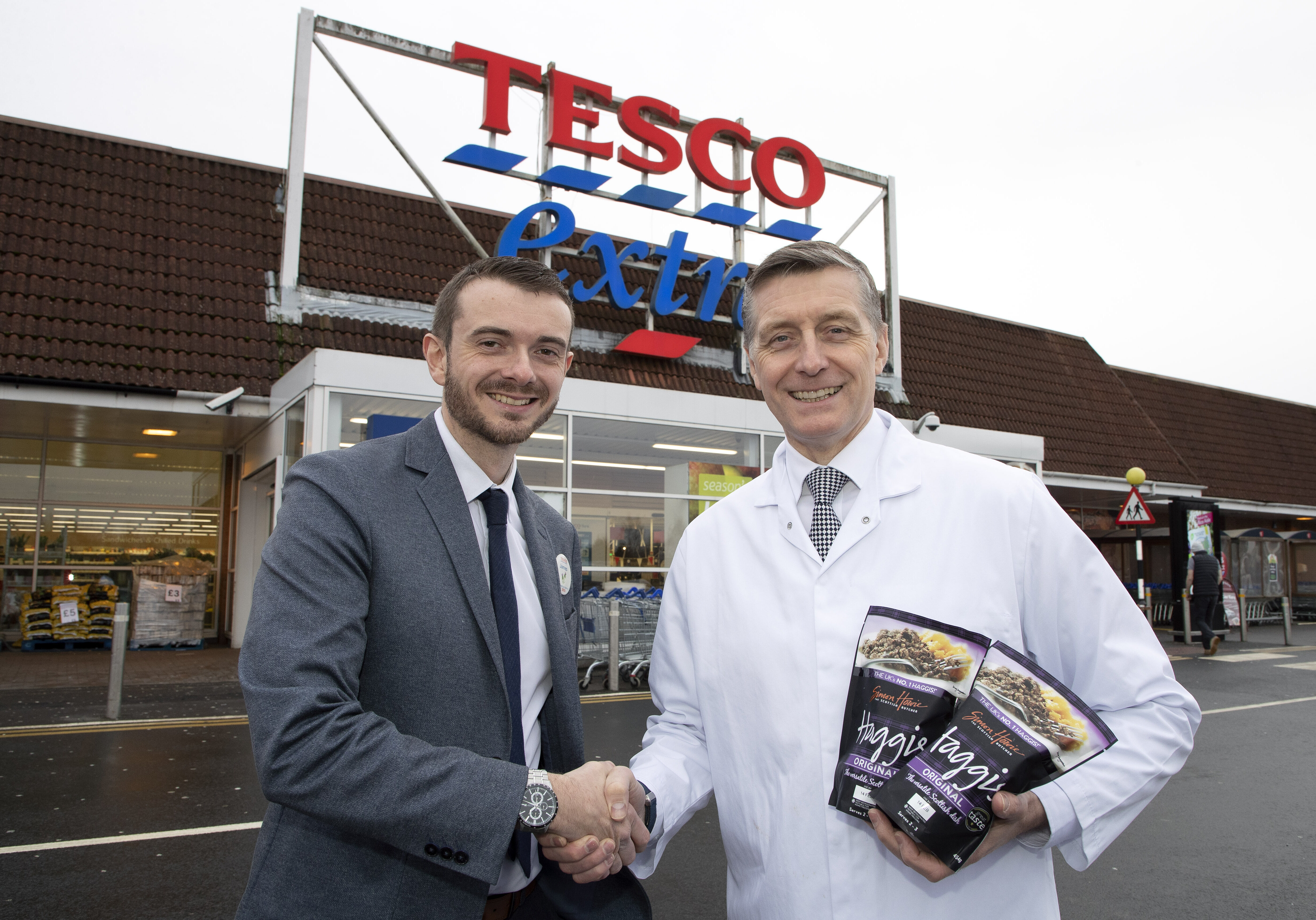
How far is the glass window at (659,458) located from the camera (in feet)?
39.2

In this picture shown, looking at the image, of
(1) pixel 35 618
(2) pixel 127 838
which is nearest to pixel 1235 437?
(2) pixel 127 838

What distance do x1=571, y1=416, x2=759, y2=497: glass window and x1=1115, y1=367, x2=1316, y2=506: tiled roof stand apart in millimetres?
15573

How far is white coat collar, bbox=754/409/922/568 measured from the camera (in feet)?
6.26

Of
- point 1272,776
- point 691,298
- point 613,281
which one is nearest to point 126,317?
point 613,281

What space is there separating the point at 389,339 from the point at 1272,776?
1177 cm

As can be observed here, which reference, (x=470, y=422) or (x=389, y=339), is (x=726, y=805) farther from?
(x=389, y=339)

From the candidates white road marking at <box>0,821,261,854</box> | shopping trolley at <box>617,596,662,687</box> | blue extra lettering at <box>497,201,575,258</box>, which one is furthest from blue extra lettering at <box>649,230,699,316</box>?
white road marking at <box>0,821,261,854</box>

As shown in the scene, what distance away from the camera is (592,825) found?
175cm

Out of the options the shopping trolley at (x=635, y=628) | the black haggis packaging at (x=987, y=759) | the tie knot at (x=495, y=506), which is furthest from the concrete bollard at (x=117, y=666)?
the black haggis packaging at (x=987, y=759)

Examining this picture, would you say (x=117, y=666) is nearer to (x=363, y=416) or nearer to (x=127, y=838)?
(x=363, y=416)

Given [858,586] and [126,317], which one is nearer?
[858,586]

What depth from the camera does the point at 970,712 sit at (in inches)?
62.1

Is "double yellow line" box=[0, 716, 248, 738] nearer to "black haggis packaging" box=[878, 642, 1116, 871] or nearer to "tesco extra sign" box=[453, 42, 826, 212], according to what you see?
"black haggis packaging" box=[878, 642, 1116, 871]

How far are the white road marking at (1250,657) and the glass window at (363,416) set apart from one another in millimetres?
13141
